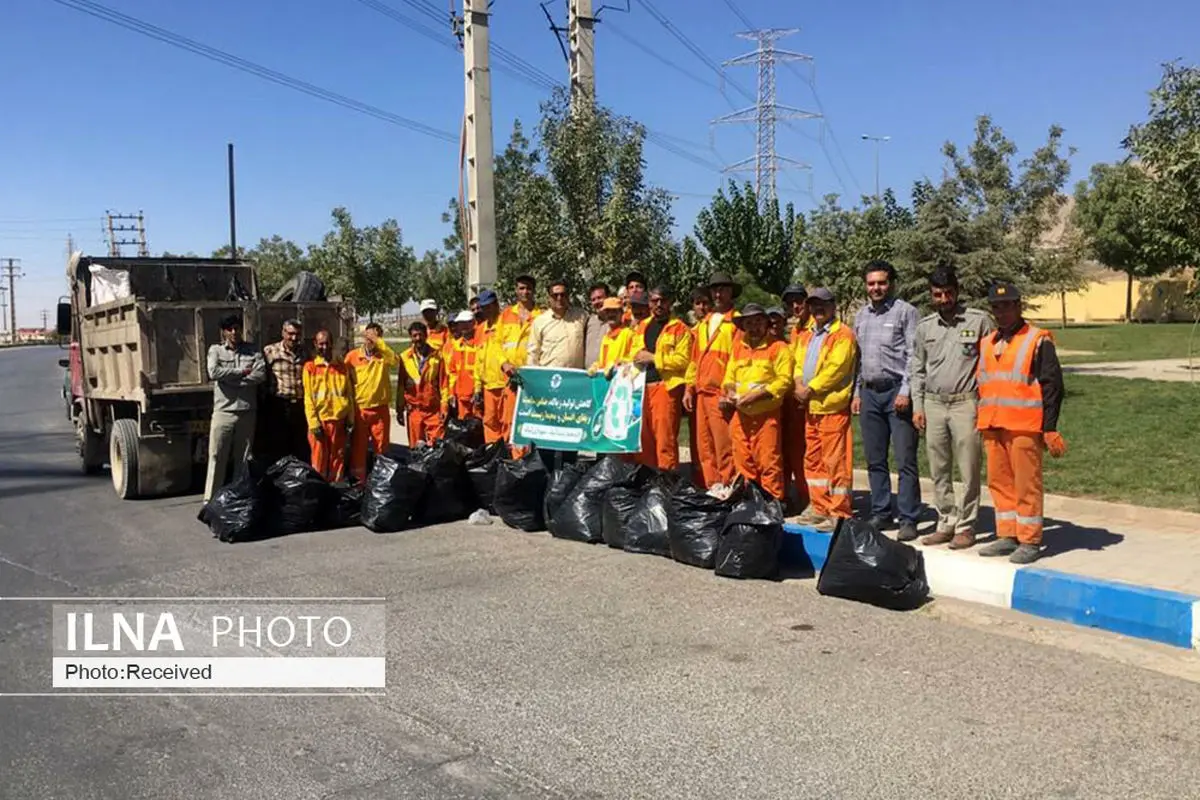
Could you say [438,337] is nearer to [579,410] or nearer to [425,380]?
[425,380]

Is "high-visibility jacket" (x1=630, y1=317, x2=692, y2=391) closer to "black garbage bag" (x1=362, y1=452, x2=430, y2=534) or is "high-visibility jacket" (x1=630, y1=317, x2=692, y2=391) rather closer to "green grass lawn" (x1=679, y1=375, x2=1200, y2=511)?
"black garbage bag" (x1=362, y1=452, x2=430, y2=534)

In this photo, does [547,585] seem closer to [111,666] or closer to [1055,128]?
[111,666]

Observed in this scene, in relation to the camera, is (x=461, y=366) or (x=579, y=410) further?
(x=461, y=366)

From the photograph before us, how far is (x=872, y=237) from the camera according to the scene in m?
21.3

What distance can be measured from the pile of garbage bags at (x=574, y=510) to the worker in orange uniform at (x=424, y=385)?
1.01m

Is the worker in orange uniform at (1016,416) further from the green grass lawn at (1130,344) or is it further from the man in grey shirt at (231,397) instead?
the green grass lawn at (1130,344)

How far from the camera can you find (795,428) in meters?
8.12

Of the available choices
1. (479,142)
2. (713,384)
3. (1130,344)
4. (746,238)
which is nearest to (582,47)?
(479,142)

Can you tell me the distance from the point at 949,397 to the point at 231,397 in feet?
20.2

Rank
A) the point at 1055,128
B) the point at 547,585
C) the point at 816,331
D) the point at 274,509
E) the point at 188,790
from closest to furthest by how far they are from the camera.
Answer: the point at 188,790 < the point at 547,585 < the point at 816,331 < the point at 274,509 < the point at 1055,128

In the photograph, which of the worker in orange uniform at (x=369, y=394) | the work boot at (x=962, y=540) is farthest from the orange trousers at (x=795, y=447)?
the worker in orange uniform at (x=369, y=394)

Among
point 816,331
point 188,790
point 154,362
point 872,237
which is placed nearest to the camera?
point 188,790

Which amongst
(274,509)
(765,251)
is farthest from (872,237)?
(274,509)

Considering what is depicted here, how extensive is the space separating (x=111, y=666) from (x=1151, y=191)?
12.5 m
